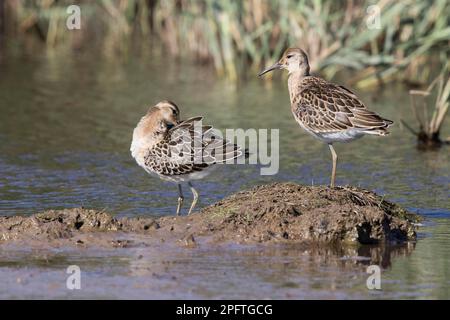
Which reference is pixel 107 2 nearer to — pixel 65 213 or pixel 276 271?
pixel 65 213

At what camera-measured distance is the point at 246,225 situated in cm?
874

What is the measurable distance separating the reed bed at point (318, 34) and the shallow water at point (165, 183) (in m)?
0.52

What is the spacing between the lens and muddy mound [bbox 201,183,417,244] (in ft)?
28.2

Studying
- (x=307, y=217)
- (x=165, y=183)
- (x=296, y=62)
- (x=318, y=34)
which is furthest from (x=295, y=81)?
(x=318, y=34)

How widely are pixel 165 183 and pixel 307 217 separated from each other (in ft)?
11.3

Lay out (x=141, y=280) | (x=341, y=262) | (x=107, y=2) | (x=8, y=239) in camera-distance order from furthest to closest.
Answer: (x=107, y=2) → (x=8, y=239) → (x=341, y=262) → (x=141, y=280)

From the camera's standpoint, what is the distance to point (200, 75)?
19031 millimetres

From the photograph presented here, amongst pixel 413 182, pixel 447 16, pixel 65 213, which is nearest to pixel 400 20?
pixel 447 16

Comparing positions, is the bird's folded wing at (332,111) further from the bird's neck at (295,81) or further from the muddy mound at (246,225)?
the muddy mound at (246,225)

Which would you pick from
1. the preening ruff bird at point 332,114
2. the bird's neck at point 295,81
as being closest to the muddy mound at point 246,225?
the preening ruff bird at point 332,114

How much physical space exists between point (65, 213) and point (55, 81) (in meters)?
10.1

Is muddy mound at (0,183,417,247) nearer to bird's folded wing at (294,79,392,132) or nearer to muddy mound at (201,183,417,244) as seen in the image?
muddy mound at (201,183,417,244)

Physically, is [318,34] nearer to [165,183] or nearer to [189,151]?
[165,183]

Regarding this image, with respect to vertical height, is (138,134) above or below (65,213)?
above
